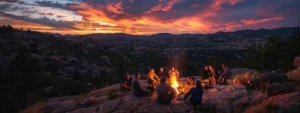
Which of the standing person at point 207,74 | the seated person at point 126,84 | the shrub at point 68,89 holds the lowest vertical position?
the shrub at point 68,89

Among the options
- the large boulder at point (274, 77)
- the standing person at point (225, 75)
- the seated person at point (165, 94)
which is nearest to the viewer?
the seated person at point (165, 94)

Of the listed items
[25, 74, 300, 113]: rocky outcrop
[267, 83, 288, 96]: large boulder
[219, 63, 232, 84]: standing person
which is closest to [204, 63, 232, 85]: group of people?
[219, 63, 232, 84]: standing person

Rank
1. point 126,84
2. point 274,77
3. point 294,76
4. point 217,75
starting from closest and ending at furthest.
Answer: point 274,77 < point 294,76 < point 126,84 < point 217,75

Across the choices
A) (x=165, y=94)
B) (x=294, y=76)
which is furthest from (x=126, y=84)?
(x=294, y=76)

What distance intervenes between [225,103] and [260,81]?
450cm

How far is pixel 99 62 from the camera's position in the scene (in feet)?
297

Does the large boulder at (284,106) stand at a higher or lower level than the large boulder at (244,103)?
higher

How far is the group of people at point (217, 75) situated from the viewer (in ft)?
51.4

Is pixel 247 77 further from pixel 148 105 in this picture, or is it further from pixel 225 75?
pixel 148 105

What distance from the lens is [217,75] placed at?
16.6 m

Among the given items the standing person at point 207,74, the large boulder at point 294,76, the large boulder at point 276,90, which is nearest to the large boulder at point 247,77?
the standing person at point 207,74

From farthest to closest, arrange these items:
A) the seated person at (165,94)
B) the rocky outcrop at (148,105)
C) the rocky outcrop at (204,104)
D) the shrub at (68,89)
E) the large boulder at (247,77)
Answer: the shrub at (68,89) < the large boulder at (247,77) < the seated person at (165,94) < the rocky outcrop at (148,105) < the rocky outcrop at (204,104)

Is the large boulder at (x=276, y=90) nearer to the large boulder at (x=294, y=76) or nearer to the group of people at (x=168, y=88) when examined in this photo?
the group of people at (x=168, y=88)

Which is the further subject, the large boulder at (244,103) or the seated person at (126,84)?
the seated person at (126,84)
